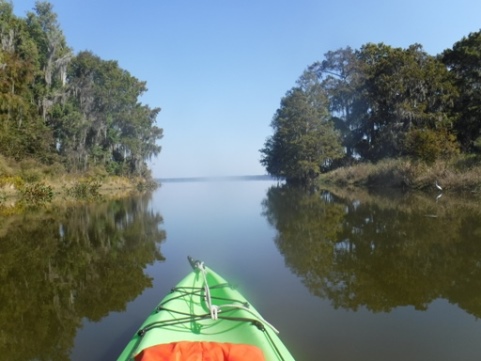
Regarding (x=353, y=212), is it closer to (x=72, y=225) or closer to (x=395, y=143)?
(x=72, y=225)

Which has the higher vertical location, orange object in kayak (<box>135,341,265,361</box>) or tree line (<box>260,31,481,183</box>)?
tree line (<box>260,31,481,183</box>)

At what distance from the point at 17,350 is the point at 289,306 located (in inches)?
123

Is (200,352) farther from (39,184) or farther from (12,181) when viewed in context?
(39,184)

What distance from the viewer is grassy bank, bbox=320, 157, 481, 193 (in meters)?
20.4

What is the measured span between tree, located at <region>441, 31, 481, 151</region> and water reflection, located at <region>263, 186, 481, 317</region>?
57.6 ft

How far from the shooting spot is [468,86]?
29.5m

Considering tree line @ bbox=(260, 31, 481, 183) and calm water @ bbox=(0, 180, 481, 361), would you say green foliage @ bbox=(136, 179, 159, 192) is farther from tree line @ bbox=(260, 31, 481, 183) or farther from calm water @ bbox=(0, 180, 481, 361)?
calm water @ bbox=(0, 180, 481, 361)

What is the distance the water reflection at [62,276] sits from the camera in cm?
450

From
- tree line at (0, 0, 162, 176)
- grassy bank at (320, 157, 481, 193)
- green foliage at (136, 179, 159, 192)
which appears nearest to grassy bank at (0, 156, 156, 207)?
tree line at (0, 0, 162, 176)

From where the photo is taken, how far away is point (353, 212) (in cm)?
1456

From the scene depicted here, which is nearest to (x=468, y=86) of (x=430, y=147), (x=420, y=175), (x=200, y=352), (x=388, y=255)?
(x=430, y=147)

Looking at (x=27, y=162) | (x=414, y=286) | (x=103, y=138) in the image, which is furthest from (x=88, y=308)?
(x=103, y=138)

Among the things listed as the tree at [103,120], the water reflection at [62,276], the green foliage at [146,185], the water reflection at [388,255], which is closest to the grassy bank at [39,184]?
the tree at [103,120]

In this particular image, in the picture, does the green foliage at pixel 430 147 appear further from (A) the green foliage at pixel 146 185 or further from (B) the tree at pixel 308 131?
(A) the green foliage at pixel 146 185
